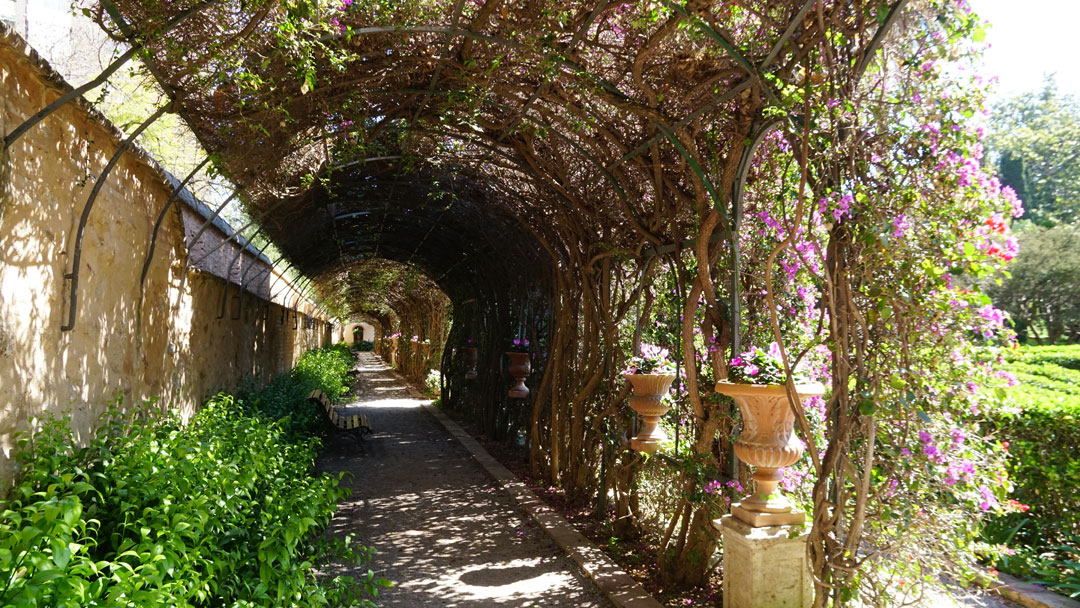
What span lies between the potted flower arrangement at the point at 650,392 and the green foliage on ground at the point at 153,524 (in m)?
2.13

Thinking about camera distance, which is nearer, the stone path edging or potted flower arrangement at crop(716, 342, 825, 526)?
potted flower arrangement at crop(716, 342, 825, 526)

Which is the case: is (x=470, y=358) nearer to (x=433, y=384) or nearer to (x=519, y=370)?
(x=519, y=370)

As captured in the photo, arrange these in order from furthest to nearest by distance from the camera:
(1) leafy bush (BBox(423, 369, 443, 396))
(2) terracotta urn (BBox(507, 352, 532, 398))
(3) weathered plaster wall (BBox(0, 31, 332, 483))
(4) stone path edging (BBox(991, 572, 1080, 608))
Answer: (1) leafy bush (BBox(423, 369, 443, 396)) < (2) terracotta urn (BBox(507, 352, 532, 398)) < (4) stone path edging (BBox(991, 572, 1080, 608)) < (3) weathered plaster wall (BBox(0, 31, 332, 483))

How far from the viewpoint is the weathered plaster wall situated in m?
2.52

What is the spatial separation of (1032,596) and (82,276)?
18.5ft

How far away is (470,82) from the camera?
4.32m

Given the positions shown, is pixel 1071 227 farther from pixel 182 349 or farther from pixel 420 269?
pixel 182 349

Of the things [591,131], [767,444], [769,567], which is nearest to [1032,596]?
[769,567]

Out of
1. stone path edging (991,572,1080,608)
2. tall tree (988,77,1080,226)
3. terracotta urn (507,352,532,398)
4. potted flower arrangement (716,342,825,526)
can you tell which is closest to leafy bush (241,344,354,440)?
terracotta urn (507,352,532,398)

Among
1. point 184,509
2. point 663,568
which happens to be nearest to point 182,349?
point 184,509

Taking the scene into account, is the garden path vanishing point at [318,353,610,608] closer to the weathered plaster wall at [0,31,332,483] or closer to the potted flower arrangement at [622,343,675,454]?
the potted flower arrangement at [622,343,675,454]

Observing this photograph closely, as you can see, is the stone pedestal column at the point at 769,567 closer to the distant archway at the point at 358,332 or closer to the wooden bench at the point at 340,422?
the wooden bench at the point at 340,422

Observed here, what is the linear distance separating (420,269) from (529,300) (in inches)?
282

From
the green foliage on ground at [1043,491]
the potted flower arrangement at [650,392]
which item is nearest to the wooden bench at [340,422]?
the potted flower arrangement at [650,392]
